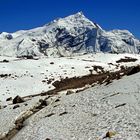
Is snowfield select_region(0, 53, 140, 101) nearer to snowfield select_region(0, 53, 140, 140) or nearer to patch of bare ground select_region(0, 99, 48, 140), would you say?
snowfield select_region(0, 53, 140, 140)

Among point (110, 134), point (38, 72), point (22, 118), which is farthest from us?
point (38, 72)

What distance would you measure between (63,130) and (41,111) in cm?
1019

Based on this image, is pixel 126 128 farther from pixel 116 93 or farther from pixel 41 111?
pixel 41 111

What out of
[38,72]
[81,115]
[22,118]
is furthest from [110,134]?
[38,72]

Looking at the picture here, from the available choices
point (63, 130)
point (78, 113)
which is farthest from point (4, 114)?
point (63, 130)

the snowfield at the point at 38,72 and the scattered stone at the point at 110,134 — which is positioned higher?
the snowfield at the point at 38,72

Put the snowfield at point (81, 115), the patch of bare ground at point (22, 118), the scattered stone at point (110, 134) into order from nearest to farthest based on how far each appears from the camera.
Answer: the scattered stone at point (110, 134) < the snowfield at point (81, 115) < the patch of bare ground at point (22, 118)

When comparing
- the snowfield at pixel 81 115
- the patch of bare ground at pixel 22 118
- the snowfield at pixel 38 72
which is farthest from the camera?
the snowfield at pixel 38 72

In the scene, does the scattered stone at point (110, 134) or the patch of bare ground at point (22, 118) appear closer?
the scattered stone at point (110, 134)

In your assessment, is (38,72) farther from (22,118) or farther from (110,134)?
(110,134)

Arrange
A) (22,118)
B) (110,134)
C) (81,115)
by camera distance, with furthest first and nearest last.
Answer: (22,118)
(81,115)
(110,134)

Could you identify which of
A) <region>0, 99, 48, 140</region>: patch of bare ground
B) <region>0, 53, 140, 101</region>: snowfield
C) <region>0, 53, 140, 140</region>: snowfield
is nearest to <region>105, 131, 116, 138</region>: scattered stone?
<region>0, 53, 140, 140</region>: snowfield

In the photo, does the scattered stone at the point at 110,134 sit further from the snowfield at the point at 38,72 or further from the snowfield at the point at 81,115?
the snowfield at the point at 38,72

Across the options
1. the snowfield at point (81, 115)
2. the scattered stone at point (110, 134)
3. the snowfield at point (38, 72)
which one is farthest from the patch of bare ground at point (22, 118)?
the snowfield at point (38, 72)
